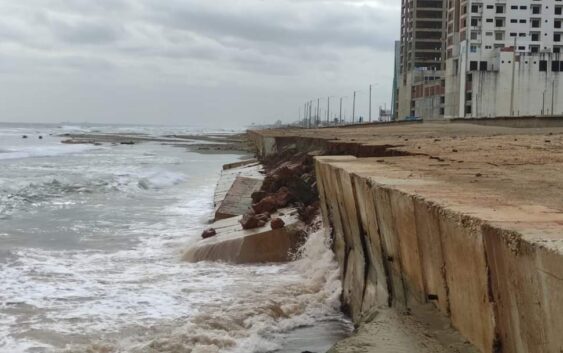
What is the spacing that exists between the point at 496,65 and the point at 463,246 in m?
74.7

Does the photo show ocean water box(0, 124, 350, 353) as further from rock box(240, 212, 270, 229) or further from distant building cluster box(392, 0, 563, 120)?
distant building cluster box(392, 0, 563, 120)

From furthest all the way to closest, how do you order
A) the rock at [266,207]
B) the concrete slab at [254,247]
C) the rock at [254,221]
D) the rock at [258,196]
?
the rock at [258,196]
the rock at [266,207]
the rock at [254,221]
the concrete slab at [254,247]

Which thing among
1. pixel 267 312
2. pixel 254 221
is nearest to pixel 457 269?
pixel 267 312

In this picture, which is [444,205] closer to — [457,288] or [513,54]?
[457,288]

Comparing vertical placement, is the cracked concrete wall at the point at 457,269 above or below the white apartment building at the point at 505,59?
below

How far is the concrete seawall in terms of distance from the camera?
7.97 ft

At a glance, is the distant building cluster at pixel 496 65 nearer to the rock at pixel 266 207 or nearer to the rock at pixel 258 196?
the rock at pixel 258 196

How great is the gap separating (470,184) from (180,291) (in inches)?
156

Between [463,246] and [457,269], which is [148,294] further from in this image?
[463,246]

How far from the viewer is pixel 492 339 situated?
2863 millimetres

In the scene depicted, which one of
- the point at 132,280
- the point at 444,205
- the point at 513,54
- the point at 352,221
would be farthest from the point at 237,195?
the point at 513,54

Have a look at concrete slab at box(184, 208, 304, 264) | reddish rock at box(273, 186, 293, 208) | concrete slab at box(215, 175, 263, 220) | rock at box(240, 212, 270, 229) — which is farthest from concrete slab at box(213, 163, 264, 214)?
concrete slab at box(184, 208, 304, 264)

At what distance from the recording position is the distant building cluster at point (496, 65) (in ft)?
235

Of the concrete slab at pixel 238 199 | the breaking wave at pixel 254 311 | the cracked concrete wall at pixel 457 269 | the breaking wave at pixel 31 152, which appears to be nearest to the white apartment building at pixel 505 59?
the breaking wave at pixel 31 152
